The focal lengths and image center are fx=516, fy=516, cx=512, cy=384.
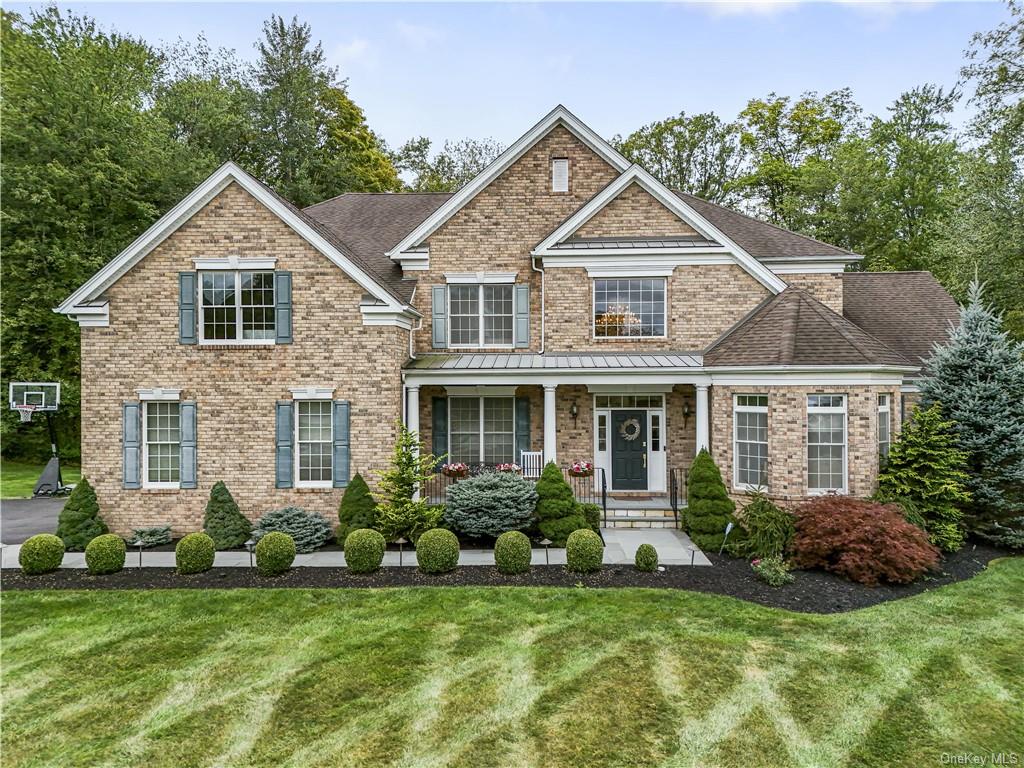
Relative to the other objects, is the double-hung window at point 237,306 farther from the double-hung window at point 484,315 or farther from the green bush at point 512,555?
the green bush at point 512,555

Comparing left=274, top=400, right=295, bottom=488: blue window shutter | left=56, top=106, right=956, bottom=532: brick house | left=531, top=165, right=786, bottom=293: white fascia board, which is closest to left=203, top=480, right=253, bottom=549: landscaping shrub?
left=56, top=106, right=956, bottom=532: brick house

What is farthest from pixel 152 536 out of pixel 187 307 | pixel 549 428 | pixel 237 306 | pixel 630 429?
pixel 630 429

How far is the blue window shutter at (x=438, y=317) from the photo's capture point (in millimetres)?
14227

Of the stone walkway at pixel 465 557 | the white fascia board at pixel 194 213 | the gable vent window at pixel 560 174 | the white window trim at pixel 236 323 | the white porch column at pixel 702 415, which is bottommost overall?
the stone walkway at pixel 465 557

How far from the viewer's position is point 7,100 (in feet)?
71.2

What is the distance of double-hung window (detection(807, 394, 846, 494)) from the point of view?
11.2 metres

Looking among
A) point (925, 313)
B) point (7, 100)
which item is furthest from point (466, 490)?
point (7, 100)

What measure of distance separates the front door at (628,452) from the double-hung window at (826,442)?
4.02 metres

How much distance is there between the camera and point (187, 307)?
38.1ft

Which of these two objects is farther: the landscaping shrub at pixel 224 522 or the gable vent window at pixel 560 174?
the gable vent window at pixel 560 174

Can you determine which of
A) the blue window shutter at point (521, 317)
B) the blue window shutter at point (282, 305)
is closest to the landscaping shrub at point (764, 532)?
the blue window shutter at point (521, 317)

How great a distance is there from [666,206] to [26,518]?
1948 cm

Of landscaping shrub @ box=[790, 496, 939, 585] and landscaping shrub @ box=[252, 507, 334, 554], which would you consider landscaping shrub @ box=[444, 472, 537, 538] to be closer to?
landscaping shrub @ box=[252, 507, 334, 554]

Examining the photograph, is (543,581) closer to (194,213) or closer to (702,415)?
(702,415)
